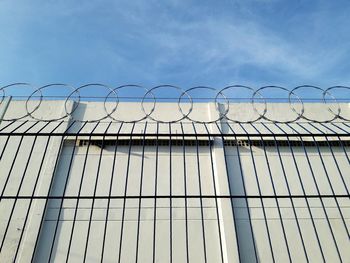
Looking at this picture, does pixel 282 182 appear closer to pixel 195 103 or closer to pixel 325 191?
pixel 325 191

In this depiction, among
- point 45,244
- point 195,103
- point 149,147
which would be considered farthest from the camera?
point 195,103

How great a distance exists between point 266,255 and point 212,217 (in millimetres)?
1896

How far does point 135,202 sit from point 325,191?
653 cm

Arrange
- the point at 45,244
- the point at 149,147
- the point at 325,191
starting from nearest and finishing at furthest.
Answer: the point at 45,244
the point at 325,191
the point at 149,147

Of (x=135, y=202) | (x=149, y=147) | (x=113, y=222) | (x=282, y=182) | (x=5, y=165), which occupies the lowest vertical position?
(x=113, y=222)

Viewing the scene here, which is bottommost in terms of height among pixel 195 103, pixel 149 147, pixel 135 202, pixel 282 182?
pixel 135 202

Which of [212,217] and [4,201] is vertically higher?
[4,201]

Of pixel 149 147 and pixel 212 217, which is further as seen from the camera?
pixel 149 147

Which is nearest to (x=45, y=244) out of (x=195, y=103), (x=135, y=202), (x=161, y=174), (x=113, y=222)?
(x=113, y=222)

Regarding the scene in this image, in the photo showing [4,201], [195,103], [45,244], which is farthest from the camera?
[195,103]

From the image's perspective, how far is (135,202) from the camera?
890cm

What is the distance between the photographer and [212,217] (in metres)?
8.67

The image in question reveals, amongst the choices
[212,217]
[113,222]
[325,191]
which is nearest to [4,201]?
[113,222]

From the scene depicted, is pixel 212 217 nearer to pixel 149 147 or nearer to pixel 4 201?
pixel 149 147
